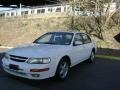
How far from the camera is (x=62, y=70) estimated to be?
7352 mm

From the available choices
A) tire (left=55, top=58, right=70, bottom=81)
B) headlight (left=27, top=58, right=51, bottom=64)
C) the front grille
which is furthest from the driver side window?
the front grille

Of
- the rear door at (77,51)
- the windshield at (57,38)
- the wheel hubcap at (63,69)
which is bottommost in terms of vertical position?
the wheel hubcap at (63,69)

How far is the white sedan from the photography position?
258 inches

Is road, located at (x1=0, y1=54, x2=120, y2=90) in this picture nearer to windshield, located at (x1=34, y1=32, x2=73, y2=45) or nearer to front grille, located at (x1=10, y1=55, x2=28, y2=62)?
front grille, located at (x1=10, y1=55, x2=28, y2=62)

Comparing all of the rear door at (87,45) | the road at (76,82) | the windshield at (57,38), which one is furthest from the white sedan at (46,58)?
the rear door at (87,45)

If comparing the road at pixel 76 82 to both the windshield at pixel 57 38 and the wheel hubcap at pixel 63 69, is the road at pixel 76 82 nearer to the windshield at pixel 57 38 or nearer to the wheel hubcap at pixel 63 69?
the wheel hubcap at pixel 63 69

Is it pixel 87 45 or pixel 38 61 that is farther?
pixel 87 45

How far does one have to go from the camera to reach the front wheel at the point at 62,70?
7.07 meters

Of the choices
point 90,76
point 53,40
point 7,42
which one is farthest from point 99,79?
point 7,42

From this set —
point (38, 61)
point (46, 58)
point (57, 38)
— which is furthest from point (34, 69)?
point (57, 38)

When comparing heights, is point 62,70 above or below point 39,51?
below

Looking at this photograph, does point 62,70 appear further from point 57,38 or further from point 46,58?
point 57,38

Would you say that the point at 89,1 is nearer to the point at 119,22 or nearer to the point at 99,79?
the point at 119,22

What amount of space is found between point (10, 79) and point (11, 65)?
2.49 ft
